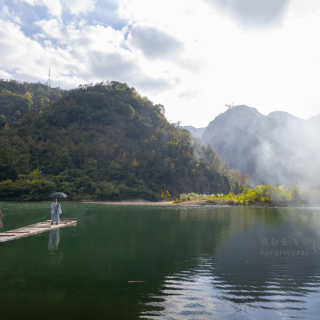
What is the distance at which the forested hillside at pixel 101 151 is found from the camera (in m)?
77.8

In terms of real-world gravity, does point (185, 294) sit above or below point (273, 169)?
below

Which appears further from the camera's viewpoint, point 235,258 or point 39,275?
point 235,258

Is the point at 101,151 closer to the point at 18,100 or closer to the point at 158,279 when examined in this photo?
the point at 18,100

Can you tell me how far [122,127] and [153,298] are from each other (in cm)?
10988

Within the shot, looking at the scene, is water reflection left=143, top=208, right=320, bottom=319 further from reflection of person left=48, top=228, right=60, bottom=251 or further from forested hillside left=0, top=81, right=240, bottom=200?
forested hillside left=0, top=81, right=240, bottom=200

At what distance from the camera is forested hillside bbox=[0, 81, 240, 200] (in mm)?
77750

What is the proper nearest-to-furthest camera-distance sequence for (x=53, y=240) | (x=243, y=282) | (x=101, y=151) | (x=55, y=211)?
(x=243, y=282) → (x=53, y=240) → (x=55, y=211) → (x=101, y=151)

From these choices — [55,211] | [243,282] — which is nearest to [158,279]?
[243,282]

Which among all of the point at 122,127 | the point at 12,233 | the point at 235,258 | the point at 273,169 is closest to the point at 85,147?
the point at 122,127

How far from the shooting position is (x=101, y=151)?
98.0m

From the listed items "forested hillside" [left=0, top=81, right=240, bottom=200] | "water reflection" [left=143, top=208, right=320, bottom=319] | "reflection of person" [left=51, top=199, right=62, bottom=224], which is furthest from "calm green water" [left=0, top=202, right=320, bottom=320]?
"forested hillside" [left=0, top=81, right=240, bottom=200]

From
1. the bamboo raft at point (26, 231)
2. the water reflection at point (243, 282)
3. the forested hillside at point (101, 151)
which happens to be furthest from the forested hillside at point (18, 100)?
the water reflection at point (243, 282)

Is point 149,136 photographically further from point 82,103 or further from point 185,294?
point 185,294

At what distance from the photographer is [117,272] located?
966 cm
